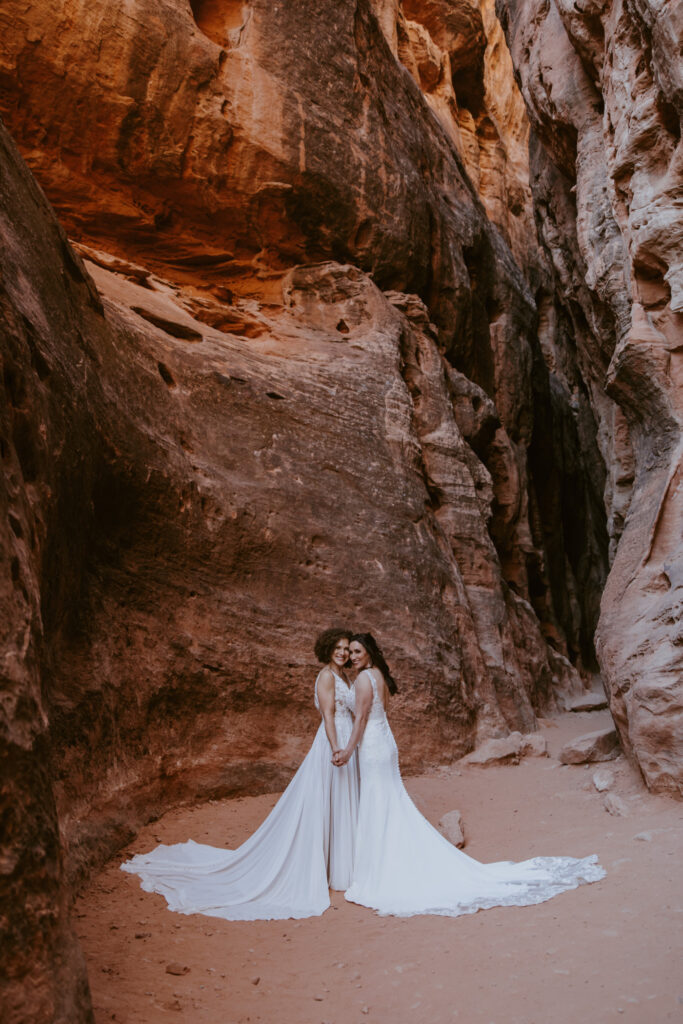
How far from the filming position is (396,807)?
5.15 meters

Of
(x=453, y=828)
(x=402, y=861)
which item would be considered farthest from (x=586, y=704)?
(x=402, y=861)

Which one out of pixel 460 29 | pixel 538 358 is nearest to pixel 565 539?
pixel 538 358

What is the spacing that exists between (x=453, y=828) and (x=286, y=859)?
5.34 feet

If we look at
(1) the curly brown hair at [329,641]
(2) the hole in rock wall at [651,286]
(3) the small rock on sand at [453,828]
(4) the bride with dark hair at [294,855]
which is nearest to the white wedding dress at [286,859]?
(4) the bride with dark hair at [294,855]

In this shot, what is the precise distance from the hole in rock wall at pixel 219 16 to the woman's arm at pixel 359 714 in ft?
33.2

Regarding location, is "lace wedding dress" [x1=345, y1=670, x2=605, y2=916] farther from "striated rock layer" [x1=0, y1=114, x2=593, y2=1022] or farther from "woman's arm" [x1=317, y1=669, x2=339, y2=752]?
"striated rock layer" [x1=0, y1=114, x2=593, y2=1022]

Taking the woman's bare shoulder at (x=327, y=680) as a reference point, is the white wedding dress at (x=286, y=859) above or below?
below

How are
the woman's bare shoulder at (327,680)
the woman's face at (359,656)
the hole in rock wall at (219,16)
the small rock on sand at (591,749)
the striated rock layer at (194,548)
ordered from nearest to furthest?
1. the striated rock layer at (194,548)
2. the woman's bare shoulder at (327,680)
3. the woman's face at (359,656)
4. the small rock on sand at (591,749)
5. the hole in rock wall at (219,16)

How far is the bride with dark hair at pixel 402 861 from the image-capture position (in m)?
4.49

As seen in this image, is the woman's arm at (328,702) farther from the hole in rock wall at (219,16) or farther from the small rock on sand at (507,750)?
the hole in rock wall at (219,16)

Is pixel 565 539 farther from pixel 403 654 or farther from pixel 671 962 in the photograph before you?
pixel 671 962

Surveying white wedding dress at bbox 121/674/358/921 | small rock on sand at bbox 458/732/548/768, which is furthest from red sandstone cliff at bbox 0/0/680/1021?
white wedding dress at bbox 121/674/358/921

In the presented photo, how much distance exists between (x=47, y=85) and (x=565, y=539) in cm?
1809

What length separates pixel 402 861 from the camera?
4.89 meters
